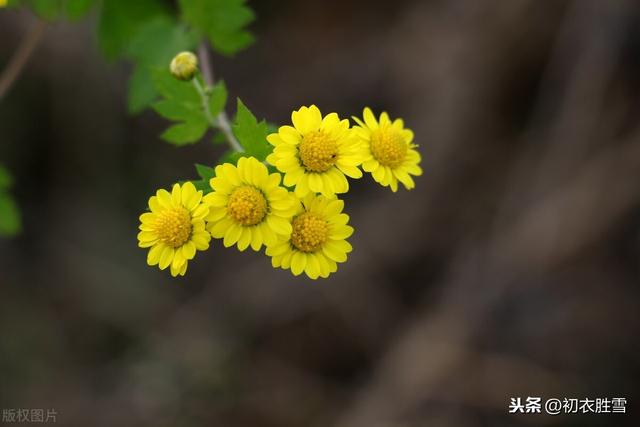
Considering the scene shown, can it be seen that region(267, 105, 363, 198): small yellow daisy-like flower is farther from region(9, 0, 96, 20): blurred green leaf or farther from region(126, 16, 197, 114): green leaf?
region(9, 0, 96, 20): blurred green leaf

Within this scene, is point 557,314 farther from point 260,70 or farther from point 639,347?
point 260,70

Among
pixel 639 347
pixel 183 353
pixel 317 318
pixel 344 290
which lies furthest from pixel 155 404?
pixel 639 347

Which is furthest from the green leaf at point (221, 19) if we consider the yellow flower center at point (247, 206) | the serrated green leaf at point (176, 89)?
the yellow flower center at point (247, 206)

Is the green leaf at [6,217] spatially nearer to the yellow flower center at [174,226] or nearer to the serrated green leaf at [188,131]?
the serrated green leaf at [188,131]

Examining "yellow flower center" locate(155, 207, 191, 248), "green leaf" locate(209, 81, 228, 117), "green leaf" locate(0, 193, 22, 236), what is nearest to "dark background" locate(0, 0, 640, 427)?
"green leaf" locate(0, 193, 22, 236)

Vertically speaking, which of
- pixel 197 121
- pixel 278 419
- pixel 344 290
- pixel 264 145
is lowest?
pixel 278 419
